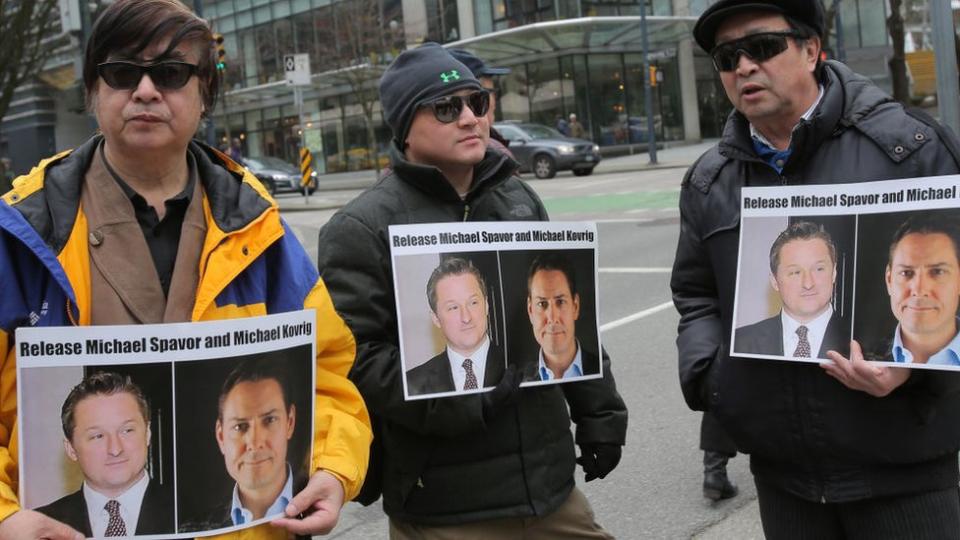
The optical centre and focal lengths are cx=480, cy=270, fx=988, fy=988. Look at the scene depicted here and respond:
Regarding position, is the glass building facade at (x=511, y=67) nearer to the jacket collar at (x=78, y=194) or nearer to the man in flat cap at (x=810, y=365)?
the man in flat cap at (x=810, y=365)

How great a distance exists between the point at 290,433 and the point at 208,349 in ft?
0.85

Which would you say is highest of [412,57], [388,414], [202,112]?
[412,57]

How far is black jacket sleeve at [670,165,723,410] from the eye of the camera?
8.61 ft

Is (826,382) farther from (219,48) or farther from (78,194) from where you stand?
(219,48)

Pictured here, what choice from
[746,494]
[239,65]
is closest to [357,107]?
[239,65]

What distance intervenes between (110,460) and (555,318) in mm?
1199

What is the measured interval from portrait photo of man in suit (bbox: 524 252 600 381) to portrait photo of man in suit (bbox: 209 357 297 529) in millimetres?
769

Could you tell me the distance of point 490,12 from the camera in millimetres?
39875

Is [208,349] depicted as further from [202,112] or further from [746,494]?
[746,494]

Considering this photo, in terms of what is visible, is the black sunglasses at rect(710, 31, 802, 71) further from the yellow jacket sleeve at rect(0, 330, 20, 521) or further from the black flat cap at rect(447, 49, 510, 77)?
the black flat cap at rect(447, 49, 510, 77)

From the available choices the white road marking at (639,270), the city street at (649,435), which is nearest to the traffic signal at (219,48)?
the city street at (649,435)

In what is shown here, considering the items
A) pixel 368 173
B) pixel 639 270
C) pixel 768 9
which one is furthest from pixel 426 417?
pixel 368 173

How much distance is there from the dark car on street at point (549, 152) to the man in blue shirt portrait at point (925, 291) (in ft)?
84.7

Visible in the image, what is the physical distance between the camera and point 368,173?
148ft
